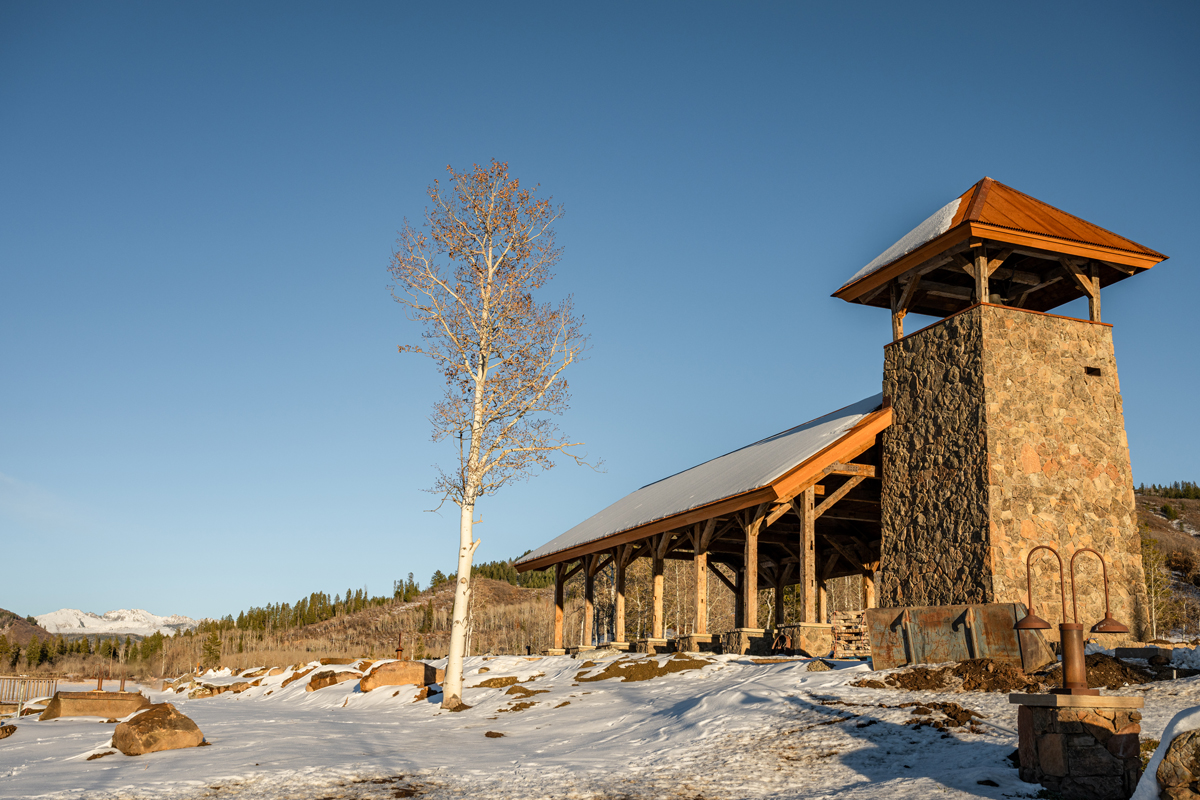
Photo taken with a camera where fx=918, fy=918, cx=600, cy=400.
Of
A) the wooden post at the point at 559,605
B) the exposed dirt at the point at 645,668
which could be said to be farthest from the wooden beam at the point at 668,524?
the exposed dirt at the point at 645,668

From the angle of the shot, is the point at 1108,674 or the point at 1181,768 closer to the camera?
the point at 1181,768

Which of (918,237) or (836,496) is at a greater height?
(918,237)

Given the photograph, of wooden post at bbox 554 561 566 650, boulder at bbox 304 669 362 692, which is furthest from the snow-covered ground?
wooden post at bbox 554 561 566 650

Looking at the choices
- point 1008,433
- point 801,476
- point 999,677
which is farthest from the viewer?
point 801,476

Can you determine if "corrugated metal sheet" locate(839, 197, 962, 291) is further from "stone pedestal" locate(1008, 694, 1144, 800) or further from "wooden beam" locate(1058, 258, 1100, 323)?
"stone pedestal" locate(1008, 694, 1144, 800)

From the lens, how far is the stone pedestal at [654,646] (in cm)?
2042

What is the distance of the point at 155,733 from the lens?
1119 centimetres

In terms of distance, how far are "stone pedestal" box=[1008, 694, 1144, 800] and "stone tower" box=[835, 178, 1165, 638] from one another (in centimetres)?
814

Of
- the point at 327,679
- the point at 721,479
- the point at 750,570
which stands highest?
the point at 721,479

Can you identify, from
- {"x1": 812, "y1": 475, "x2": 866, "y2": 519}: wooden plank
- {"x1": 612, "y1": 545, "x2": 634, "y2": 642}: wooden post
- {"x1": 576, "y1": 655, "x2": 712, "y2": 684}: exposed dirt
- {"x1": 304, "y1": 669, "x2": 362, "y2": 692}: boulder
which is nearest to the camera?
{"x1": 576, "y1": 655, "x2": 712, "y2": 684}: exposed dirt

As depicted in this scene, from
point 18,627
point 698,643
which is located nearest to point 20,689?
point 698,643

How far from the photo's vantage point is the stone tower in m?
15.0

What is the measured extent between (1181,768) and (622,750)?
20.0 feet

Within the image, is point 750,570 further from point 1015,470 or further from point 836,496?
point 1015,470
